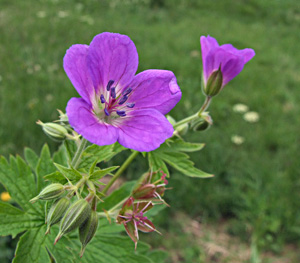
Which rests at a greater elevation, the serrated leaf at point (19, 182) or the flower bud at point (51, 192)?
the flower bud at point (51, 192)

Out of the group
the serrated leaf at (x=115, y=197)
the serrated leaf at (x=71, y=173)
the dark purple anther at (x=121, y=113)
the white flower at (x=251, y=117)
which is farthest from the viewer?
the white flower at (x=251, y=117)

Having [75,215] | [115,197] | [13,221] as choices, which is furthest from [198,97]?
[75,215]

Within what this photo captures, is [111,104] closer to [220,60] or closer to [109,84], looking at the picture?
[109,84]

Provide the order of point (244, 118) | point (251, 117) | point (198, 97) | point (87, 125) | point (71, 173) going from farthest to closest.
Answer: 1. point (198, 97)
2. point (244, 118)
3. point (251, 117)
4. point (71, 173)
5. point (87, 125)

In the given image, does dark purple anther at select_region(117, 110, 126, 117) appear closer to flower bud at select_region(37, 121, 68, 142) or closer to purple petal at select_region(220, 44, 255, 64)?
flower bud at select_region(37, 121, 68, 142)

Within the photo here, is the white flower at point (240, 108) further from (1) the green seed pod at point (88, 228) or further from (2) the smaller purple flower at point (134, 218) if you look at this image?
(1) the green seed pod at point (88, 228)

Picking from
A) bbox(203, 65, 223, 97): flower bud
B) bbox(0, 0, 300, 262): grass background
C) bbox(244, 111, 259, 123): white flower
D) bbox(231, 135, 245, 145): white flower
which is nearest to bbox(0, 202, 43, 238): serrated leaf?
bbox(203, 65, 223, 97): flower bud

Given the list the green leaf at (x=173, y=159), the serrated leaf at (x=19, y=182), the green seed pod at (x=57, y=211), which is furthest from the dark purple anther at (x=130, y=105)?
the serrated leaf at (x=19, y=182)
